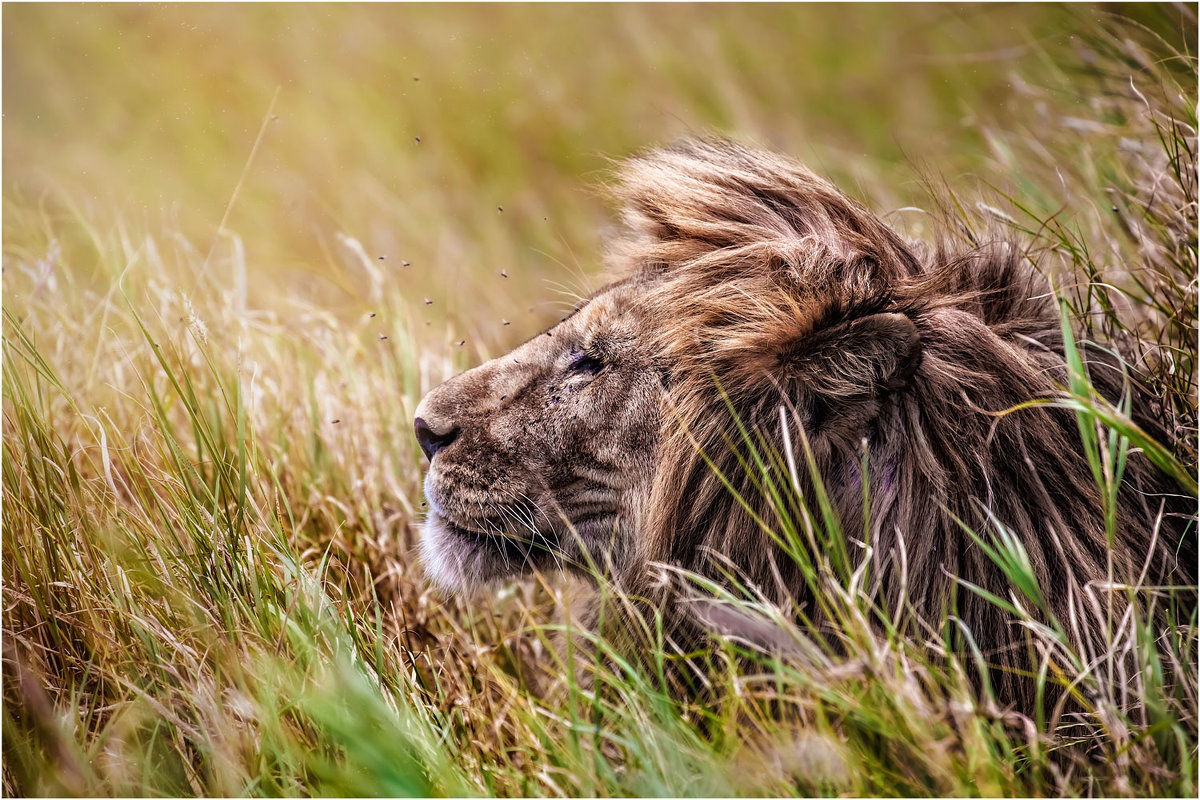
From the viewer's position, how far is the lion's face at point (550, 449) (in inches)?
89.7

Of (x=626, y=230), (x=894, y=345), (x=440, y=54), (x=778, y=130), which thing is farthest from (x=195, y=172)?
(x=894, y=345)

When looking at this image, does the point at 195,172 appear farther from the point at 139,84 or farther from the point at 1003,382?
the point at 1003,382

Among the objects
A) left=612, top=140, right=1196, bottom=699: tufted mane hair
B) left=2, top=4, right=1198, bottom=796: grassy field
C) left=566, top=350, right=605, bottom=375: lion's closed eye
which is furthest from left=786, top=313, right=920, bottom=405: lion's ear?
left=566, top=350, right=605, bottom=375: lion's closed eye

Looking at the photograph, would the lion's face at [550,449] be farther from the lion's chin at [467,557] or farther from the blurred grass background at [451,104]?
the blurred grass background at [451,104]

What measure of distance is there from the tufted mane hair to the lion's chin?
0.38 meters

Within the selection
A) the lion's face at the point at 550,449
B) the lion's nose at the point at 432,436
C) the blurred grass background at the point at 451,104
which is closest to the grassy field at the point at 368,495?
the blurred grass background at the point at 451,104

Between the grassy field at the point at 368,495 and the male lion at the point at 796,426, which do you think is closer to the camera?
the grassy field at the point at 368,495

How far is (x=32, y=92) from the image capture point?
6.27 meters

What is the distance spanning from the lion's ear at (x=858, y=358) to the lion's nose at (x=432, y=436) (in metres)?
0.84

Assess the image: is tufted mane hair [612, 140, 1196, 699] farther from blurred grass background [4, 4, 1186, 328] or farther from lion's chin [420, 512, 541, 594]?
blurred grass background [4, 4, 1186, 328]

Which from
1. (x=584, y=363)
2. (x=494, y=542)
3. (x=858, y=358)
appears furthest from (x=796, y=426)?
(x=494, y=542)

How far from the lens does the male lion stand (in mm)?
2057

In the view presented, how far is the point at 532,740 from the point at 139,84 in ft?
23.0

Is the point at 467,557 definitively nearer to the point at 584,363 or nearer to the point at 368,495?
the point at 584,363
